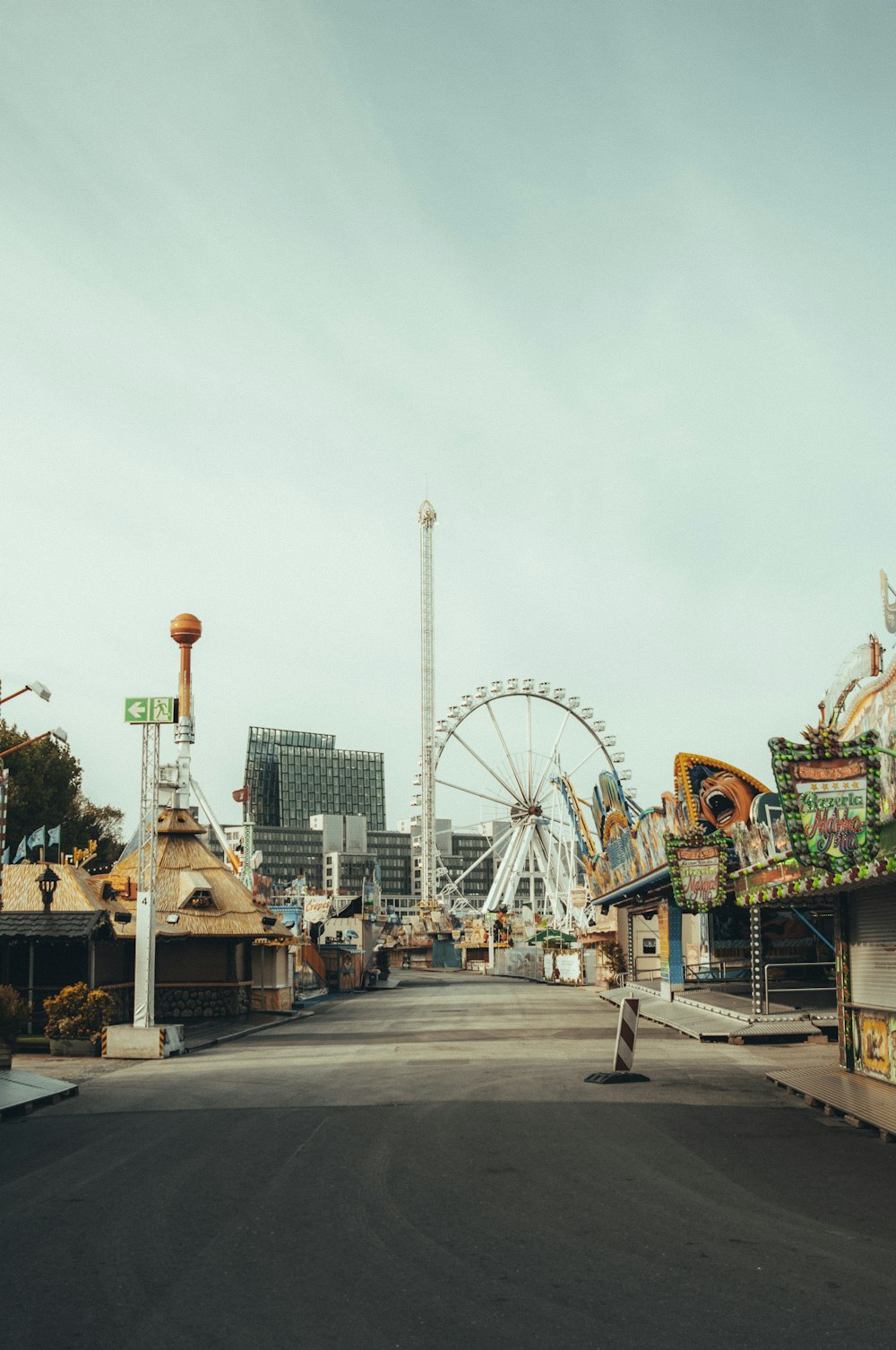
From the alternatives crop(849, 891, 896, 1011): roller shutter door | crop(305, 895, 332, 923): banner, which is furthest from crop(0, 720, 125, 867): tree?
crop(849, 891, 896, 1011): roller shutter door

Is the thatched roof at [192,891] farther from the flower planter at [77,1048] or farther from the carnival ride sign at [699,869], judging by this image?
the carnival ride sign at [699,869]

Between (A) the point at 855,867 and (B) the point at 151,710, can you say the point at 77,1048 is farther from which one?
(A) the point at 855,867

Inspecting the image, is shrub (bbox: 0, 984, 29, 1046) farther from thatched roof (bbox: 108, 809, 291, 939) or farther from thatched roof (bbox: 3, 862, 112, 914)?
thatched roof (bbox: 108, 809, 291, 939)

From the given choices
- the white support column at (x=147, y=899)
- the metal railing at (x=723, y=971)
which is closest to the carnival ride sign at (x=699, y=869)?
the metal railing at (x=723, y=971)

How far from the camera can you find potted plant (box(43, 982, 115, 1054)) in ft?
90.2

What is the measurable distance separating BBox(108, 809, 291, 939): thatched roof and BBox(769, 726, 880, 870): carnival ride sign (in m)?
23.9

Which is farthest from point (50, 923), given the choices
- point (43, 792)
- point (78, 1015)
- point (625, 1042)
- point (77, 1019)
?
point (43, 792)

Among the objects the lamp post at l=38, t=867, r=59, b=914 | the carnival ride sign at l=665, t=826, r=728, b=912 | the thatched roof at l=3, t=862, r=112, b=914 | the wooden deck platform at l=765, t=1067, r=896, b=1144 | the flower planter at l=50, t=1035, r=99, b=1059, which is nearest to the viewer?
the wooden deck platform at l=765, t=1067, r=896, b=1144

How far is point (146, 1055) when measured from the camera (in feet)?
88.0

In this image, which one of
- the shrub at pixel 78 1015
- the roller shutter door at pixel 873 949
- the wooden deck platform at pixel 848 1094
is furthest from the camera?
the shrub at pixel 78 1015

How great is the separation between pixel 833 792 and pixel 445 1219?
804 centimetres

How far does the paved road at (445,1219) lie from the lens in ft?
23.9

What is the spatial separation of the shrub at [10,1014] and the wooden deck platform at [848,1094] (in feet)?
50.7

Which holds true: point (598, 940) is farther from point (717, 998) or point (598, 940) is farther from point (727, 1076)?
point (727, 1076)
